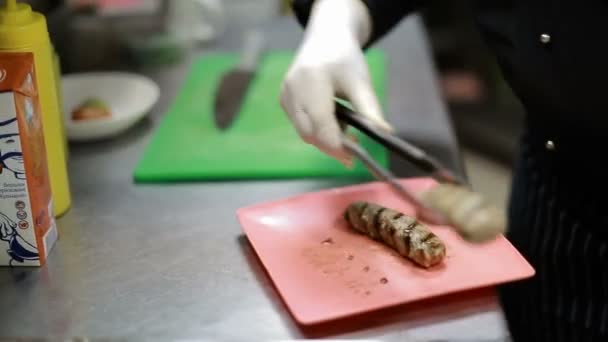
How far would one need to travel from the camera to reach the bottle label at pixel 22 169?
2.21 ft

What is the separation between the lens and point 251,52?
1.25m

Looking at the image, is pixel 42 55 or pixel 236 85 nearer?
pixel 42 55

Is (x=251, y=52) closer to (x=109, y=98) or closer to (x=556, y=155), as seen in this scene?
(x=109, y=98)

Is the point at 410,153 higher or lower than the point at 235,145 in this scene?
higher

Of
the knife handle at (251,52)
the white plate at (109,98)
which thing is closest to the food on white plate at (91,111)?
the white plate at (109,98)

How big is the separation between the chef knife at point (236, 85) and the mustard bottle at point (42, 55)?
0.97ft

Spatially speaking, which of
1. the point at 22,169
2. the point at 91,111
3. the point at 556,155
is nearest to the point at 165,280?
the point at 22,169

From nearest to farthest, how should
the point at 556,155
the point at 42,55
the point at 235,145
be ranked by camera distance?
the point at 42,55 → the point at 556,155 → the point at 235,145

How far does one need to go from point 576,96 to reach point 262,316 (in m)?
0.39

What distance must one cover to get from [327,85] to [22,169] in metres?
0.31

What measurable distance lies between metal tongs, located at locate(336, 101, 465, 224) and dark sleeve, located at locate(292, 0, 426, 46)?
0.23m

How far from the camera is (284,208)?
810 millimetres

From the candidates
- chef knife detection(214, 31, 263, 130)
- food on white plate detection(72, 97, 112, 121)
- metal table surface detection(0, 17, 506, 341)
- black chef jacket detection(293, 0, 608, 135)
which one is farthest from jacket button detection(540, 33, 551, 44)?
food on white plate detection(72, 97, 112, 121)

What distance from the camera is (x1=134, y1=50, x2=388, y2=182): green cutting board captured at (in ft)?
3.05
